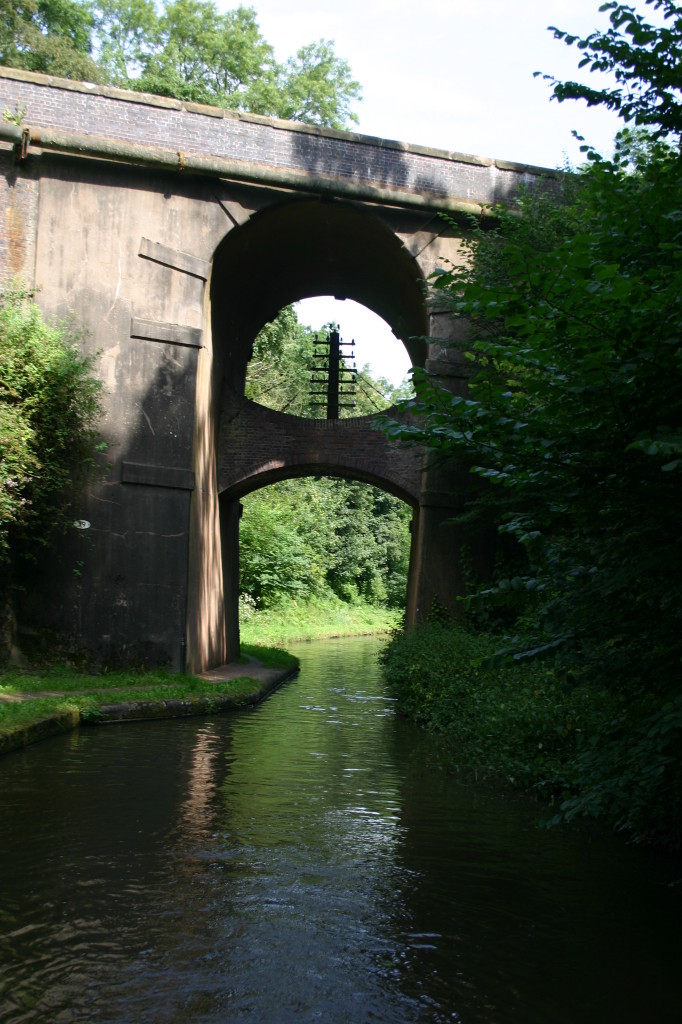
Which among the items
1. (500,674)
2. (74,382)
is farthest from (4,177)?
(500,674)

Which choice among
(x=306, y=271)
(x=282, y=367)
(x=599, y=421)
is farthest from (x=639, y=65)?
(x=282, y=367)

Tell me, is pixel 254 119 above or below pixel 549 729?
above

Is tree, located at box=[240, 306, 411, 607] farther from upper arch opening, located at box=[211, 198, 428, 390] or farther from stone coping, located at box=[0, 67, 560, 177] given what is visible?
stone coping, located at box=[0, 67, 560, 177]

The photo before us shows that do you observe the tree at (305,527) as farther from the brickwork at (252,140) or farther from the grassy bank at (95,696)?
the grassy bank at (95,696)

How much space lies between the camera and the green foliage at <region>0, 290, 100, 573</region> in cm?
1186

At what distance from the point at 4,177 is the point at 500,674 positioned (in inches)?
398

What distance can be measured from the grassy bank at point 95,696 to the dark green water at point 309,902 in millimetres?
788

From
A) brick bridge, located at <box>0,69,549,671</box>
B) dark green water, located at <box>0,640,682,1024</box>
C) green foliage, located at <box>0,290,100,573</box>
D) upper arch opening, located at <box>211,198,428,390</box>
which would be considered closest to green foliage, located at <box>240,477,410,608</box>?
upper arch opening, located at <box>211,198,428,390</box>

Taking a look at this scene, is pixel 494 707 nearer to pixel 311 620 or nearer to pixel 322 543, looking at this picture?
pixel 311 620

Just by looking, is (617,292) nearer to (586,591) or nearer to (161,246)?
(586,591)

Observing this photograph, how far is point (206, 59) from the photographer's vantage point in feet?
108

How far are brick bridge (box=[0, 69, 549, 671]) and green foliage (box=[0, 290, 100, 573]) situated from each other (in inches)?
24.9

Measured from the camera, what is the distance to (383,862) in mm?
6090

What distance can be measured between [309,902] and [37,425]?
879 cm
